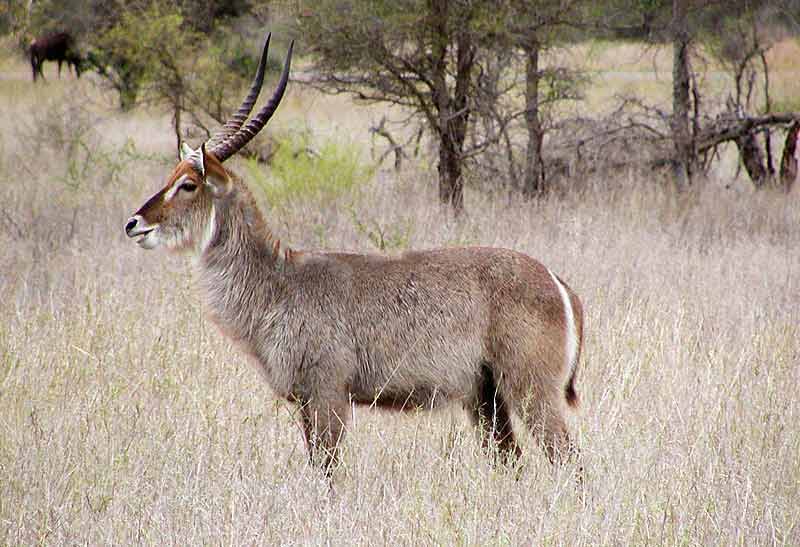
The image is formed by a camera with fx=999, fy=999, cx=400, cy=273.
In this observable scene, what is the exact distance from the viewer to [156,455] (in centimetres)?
416

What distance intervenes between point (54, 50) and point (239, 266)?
19977 millimetres

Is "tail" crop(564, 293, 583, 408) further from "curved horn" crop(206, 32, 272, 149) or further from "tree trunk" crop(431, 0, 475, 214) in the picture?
"tree trunk" crop(431, 0, 475, 214)

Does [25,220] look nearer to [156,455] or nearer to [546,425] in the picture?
[156,455]

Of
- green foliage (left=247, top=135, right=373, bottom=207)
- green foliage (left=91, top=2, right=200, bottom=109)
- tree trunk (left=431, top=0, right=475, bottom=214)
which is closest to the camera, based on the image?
tree trunk (left=431, top=0, right=475, bottom=214)


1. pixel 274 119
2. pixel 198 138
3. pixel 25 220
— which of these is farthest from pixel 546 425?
pixel 274 119

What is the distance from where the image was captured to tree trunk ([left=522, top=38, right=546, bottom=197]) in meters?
9.66

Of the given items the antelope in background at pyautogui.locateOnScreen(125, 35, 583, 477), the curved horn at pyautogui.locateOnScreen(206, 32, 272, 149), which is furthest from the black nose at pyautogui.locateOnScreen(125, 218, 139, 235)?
the curved horn at pyautogui.locateOnScreen(206, 32, 272, 149)

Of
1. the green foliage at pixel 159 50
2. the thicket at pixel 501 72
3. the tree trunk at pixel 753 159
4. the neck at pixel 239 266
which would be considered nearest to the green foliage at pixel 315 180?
the thicket at pixel 501 72

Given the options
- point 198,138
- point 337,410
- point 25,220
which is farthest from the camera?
point 198,138

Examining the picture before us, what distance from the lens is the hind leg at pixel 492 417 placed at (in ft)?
14.1

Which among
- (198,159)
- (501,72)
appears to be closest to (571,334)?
(198,159)

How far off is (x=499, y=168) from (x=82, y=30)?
1241 centimetres

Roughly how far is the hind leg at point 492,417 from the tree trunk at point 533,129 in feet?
18.4

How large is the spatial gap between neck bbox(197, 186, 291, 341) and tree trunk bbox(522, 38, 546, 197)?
564 cm
